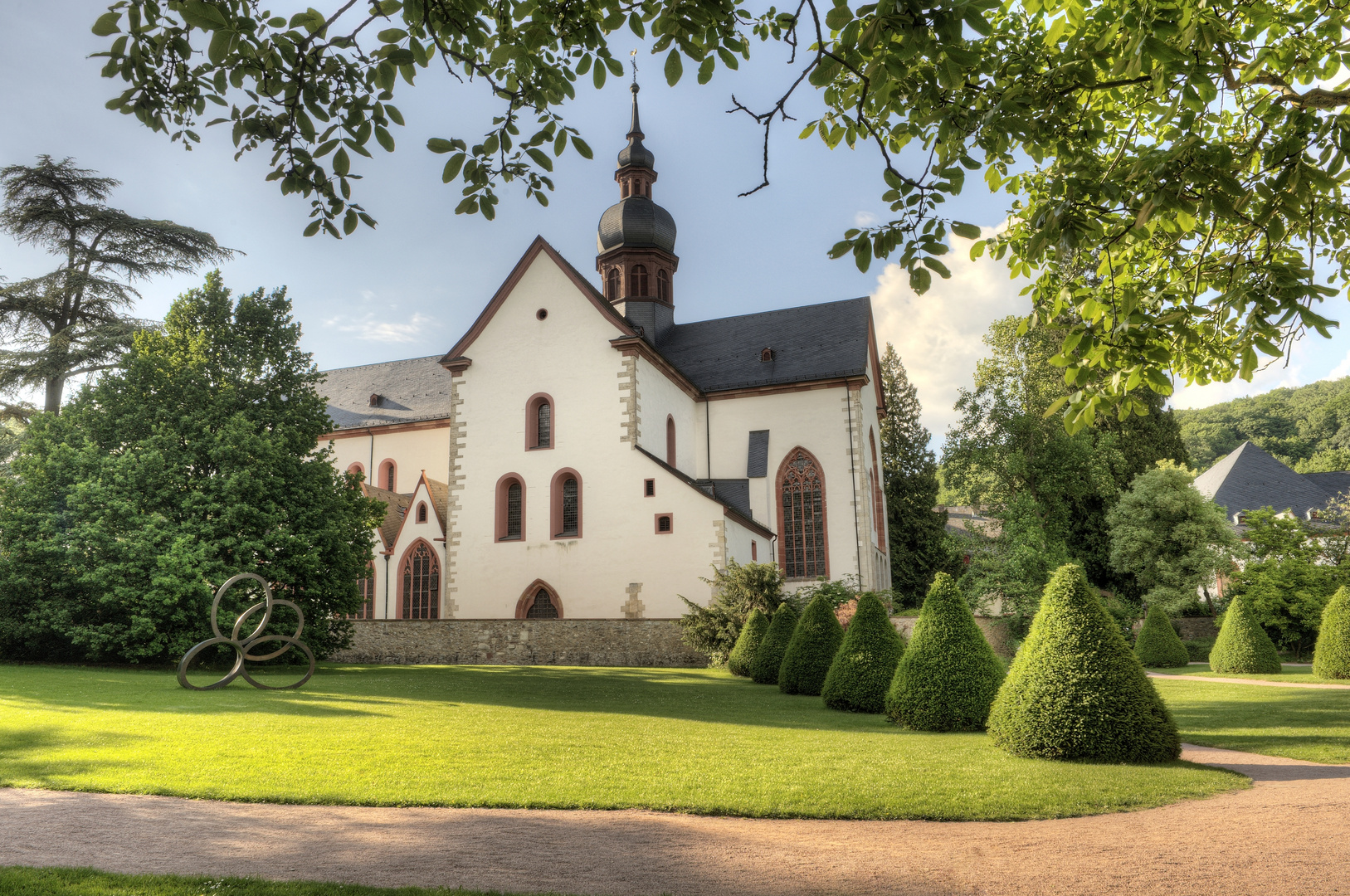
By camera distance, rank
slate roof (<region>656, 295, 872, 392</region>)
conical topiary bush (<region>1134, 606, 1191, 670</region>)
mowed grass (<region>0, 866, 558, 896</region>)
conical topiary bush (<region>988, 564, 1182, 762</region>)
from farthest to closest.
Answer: slate roof (<region>656, 295, 872, 392</region>) → conical topiary bush (<region>1134, 606, 1191, 670</region>) → conical topiary bush (<region>988, 564, 1182, 762</region>) → mowed grass (<region>0, 866, 558, 896</region>)

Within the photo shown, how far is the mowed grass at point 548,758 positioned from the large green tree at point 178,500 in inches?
228

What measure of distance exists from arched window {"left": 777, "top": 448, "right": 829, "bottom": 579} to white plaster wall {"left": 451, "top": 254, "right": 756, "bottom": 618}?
544 cm

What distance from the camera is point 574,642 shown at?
82.0 ft

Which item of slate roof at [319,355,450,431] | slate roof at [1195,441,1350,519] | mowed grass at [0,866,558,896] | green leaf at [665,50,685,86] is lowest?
mowed grass at [0,866,558,896]

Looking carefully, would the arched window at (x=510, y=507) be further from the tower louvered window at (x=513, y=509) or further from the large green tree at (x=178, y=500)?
the large green tree at (x=178, y=500)

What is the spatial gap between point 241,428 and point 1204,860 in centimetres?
2198

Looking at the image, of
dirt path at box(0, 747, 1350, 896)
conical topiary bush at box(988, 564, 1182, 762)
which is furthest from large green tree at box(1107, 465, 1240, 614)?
dirt path at box(0, 747, 1350, 896)

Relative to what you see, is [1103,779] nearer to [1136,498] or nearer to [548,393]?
[548,393]

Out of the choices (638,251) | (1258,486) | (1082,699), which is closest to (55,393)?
(638,251)

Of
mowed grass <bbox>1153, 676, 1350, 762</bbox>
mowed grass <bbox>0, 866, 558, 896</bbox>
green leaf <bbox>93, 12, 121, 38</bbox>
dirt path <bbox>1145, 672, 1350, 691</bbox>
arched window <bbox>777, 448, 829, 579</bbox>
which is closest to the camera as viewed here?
green leaf <bbox>93, 12, 121, 38</bbox>

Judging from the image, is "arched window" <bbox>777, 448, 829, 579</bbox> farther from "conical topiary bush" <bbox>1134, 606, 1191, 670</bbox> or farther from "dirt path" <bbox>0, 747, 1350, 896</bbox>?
"dirt path" <bbox>0, 747, 1350, 896</bbox>

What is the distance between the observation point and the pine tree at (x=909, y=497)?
133 feet

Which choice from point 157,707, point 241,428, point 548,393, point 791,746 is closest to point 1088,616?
point 791,746

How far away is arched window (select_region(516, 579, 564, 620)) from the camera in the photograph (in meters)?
28.5
